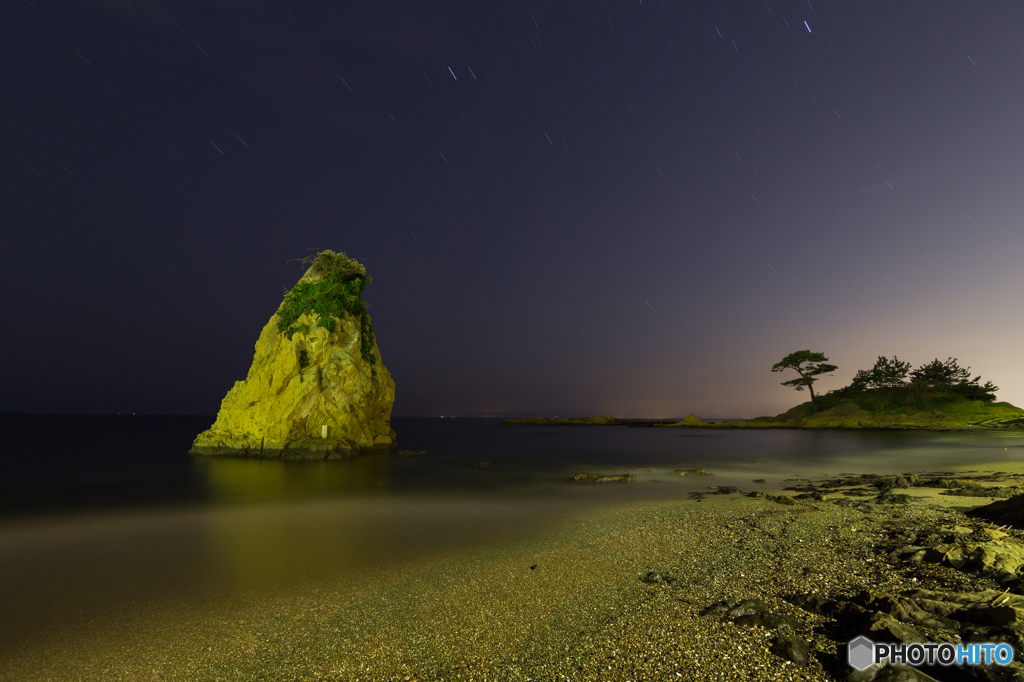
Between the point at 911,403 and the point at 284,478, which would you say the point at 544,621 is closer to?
the point at 284,478

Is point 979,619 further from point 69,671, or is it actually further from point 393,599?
point 69,671

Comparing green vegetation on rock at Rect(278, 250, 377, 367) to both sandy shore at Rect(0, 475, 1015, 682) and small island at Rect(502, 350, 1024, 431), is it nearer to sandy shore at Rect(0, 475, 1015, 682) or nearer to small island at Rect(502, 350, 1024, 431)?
sandy shore at Rect(0, 475, 1015, 682)

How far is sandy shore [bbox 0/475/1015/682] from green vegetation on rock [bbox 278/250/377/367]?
23395 millimetres

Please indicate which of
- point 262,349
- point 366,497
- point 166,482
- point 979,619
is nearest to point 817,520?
point 979,619

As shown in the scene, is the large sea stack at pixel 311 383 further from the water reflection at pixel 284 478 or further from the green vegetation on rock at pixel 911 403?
the green vegetation on rock at pixel 911 403

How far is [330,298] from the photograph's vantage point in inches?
1129

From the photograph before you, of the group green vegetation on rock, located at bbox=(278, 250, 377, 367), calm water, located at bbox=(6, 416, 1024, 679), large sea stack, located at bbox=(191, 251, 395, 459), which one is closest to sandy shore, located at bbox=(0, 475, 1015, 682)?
calm water, located at bbox=(6, 416, 1024, 679)

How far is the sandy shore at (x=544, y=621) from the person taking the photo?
173 inches

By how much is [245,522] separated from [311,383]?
14.3 metres

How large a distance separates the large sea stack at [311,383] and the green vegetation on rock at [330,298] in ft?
0.20

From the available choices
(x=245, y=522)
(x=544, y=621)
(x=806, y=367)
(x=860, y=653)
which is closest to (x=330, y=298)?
(x=245, y=522)

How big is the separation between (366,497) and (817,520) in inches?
545

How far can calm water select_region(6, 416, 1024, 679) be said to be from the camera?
21.8ft

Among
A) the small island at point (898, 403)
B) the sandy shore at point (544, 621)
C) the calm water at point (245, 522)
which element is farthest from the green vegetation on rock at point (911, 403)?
the sandy shore at point (544, 621)
